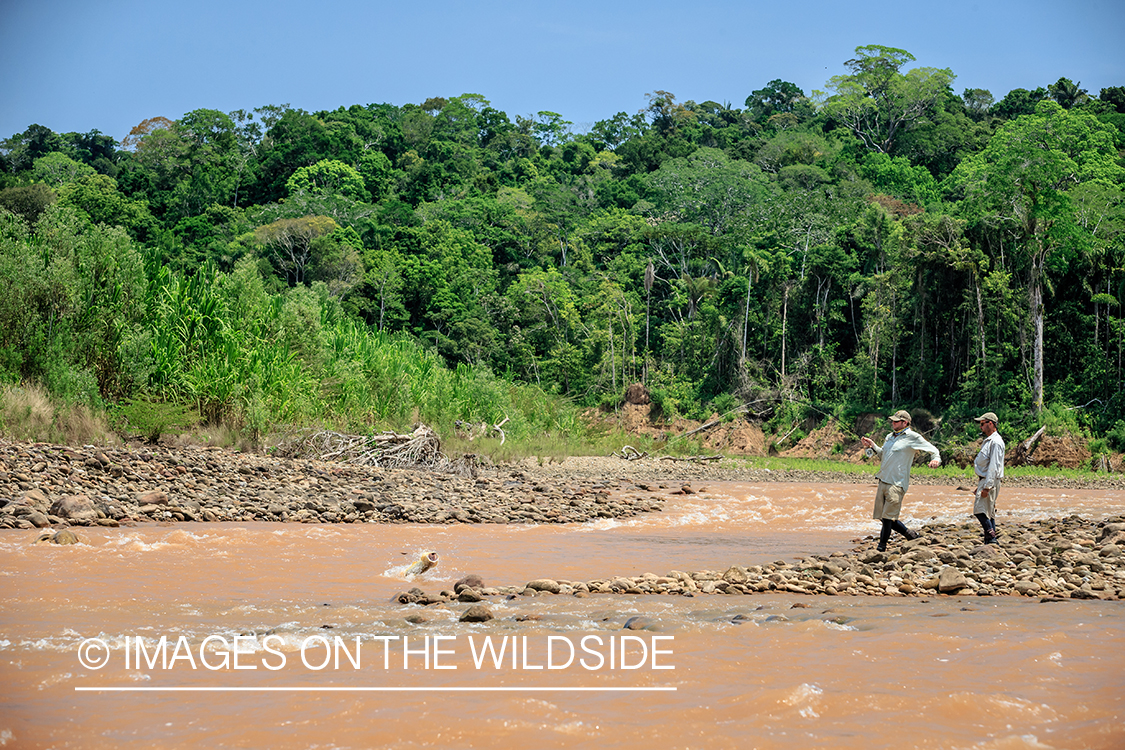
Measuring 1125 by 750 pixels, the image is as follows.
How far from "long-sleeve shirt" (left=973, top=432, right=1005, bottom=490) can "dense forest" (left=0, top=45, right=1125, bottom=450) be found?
35.4ft

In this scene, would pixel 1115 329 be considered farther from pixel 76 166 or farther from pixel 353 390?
pixel 76 166

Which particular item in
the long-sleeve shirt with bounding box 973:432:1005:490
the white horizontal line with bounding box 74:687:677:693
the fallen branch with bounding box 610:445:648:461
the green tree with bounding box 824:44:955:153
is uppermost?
the green tree with bounding box 824:44:955:153

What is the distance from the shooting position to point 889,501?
26.6 feet

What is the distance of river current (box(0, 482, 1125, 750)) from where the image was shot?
133 inches

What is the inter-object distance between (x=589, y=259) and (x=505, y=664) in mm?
36522

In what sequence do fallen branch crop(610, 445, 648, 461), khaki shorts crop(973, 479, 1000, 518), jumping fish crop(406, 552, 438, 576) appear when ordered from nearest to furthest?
jumping fish crop(406, 552, 438, 576)
khaki shorts crop(973, 479, 1000, 518)
fallen branch crop(610, 445, 648, 461)

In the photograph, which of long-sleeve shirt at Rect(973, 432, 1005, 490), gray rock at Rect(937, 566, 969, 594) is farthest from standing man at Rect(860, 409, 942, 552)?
gray rock at Rect(937, 566, 969, 594)

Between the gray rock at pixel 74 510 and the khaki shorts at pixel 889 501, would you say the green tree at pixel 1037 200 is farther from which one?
the gray rock at pixel 74 510

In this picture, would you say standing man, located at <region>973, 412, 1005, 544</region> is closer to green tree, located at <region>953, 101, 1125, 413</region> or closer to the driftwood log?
the driftwood log

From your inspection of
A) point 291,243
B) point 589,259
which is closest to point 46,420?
point 291,243

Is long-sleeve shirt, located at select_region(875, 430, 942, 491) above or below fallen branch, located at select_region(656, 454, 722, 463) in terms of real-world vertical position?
above

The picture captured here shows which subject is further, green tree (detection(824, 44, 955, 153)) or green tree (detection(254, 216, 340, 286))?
green tree (detection(824, 44, 955, 153))

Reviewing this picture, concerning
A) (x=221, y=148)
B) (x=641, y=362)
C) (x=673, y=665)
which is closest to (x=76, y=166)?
(x=221, y=148)

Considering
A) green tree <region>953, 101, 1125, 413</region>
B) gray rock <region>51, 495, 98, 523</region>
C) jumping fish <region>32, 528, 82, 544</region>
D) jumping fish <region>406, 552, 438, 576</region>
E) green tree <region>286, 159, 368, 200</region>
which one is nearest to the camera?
jumping fish <region>406, 552, 438, 576</region>
